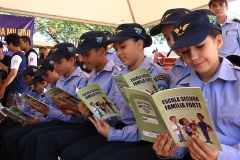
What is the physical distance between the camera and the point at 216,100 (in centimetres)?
124

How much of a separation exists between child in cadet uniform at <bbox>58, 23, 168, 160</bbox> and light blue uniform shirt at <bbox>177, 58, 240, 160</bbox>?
19.5 inches

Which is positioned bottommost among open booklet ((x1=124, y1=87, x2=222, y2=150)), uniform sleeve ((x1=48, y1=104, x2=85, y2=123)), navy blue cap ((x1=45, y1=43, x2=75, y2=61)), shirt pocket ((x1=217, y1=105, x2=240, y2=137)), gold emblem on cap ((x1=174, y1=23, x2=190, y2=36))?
uniform sleeve ((x1=48, y1=104, x2=85, y2=123))

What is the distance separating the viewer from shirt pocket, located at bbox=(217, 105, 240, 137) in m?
1.18

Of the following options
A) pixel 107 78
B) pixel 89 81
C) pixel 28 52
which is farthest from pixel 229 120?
pixel 28 52

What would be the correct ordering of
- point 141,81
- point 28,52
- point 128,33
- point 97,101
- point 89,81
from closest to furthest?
point 141,81
point 97,101
point 128,33
point 89,81
point 28,52

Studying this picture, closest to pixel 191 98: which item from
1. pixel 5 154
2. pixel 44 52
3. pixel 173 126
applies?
pixel 173 126

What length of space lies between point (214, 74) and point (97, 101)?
0.76 metres

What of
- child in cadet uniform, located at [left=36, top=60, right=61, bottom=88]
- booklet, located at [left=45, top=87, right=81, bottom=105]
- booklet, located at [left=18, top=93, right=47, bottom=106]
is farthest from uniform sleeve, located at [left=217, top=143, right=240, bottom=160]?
child in cadet uniform, located at [left=36, top=60, right=61, bottom=88]

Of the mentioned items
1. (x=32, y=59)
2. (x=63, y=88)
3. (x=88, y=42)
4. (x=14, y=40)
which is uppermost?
(x=14, y=40)

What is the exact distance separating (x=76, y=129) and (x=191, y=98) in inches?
56.2

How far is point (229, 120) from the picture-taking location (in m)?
1.19

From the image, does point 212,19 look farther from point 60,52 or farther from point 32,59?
point 32,59

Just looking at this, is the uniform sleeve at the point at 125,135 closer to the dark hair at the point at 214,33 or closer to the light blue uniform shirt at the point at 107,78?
the light blue uniform shirt at the point at 107,78

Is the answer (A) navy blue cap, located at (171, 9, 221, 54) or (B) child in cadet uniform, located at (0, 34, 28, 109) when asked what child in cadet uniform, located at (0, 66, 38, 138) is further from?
(A) navy blue cap, located at (171, 9, 221, 54)
